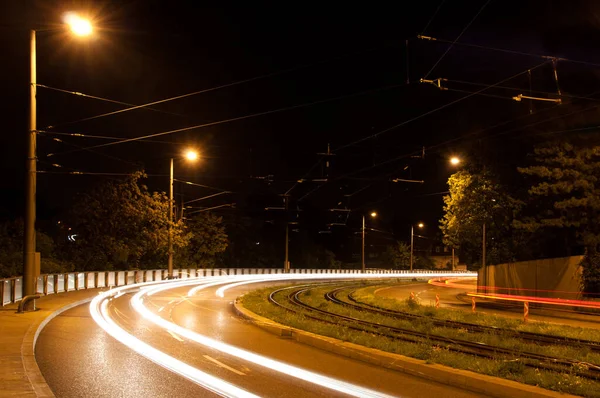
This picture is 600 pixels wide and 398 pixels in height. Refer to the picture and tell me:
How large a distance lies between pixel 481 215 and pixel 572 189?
5940mm

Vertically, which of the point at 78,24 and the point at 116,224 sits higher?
the point at 78,24

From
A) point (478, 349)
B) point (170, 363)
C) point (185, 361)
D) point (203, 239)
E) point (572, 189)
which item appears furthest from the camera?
point (203, 239)

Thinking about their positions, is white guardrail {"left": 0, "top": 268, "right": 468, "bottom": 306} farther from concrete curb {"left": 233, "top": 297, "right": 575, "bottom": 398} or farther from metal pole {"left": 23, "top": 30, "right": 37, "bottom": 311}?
concrete curb {"left": 233, "top": 297, "right": 575, "bottom": 398}

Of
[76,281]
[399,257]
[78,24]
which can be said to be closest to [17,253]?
[76,281]

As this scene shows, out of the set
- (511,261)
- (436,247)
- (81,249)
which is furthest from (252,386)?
(436,247)

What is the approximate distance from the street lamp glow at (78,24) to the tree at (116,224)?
81.8 feet

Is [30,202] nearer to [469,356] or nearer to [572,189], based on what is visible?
[469,356]

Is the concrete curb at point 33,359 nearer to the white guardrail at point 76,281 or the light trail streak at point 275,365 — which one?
the light trail streak at point 275,365

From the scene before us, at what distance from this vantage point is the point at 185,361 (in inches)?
439

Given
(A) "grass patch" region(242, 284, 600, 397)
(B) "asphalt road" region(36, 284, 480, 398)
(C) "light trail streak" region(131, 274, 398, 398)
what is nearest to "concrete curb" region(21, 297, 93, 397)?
(B) "asphalt road" region(36, 284, 480, 398)

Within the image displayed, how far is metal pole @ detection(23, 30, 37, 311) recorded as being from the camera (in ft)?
59.0

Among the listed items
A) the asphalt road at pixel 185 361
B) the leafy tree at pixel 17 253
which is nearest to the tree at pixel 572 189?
the asphalt road at pixel 185 361

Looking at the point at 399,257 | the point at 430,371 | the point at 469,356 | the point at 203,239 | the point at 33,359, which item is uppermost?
the point at 203,239

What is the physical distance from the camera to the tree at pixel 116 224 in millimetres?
40531
